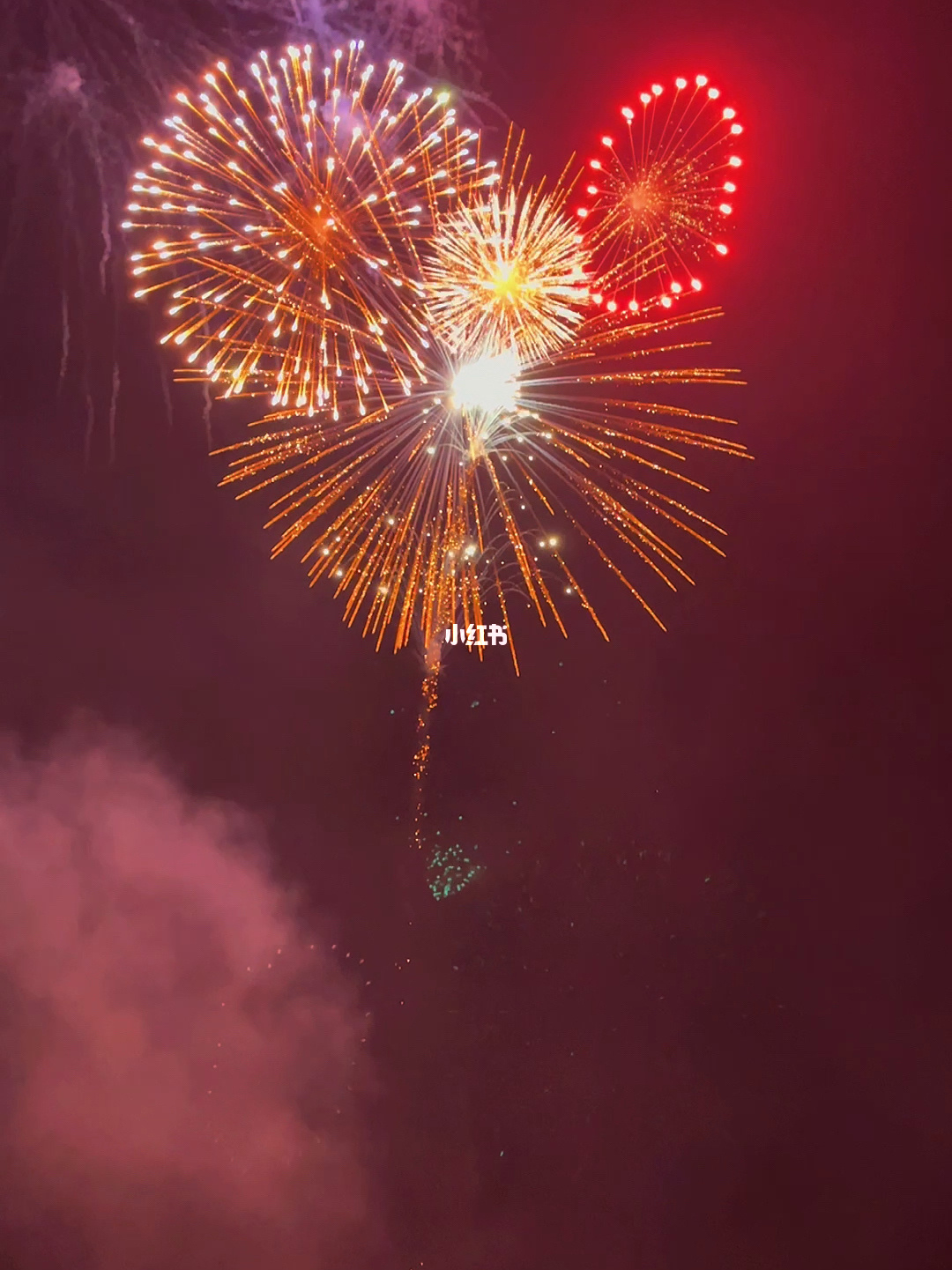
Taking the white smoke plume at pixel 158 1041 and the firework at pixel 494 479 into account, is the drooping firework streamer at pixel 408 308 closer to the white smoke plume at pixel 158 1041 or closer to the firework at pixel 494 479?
the firework at pixel 494 479

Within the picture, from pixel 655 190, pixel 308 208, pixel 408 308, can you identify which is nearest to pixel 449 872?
pixel 408 308

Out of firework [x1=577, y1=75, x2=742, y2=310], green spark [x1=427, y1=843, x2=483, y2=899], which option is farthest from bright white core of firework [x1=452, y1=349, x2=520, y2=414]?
green spark [x1=427, y1=843, x2=483, y2=899]

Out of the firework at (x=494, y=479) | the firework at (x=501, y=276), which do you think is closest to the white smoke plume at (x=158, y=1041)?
the firework at (x=494, y=479)

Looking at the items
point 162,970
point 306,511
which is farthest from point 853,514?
point 162,970

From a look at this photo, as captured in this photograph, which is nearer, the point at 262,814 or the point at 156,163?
the point at 156,163

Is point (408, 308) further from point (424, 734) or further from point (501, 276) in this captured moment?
point (424, 734)

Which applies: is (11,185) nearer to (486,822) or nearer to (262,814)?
(262,814)

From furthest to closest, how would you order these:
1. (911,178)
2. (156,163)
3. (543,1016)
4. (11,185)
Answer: (543,1016), (911,178), (11,185), (156,163)
